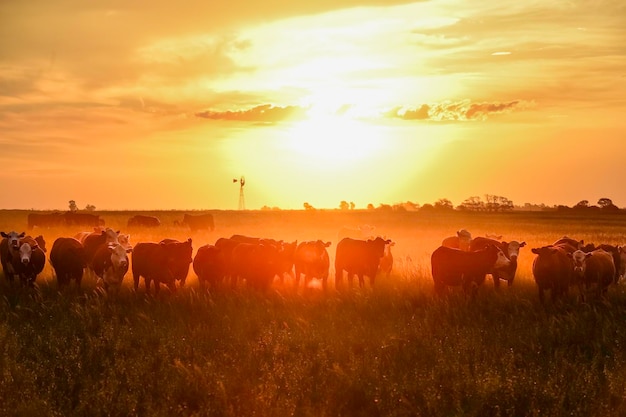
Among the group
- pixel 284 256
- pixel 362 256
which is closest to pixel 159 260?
pixel 284 256

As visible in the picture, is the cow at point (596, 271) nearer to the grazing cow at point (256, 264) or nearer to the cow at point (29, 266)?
the grazing cow at point (256, 264)

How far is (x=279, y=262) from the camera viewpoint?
62.3 feet

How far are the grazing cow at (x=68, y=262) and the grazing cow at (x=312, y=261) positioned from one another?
6.45 metres

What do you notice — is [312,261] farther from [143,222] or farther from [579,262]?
[143,222]

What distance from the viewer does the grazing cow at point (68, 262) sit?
733 inches

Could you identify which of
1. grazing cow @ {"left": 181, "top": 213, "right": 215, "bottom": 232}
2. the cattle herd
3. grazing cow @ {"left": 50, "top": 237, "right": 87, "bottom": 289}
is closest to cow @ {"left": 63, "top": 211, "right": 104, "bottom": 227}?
grazing cow @ {"left": 181, "top": 213, "right": 215, "bottom": 232}

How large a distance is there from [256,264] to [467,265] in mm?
5996

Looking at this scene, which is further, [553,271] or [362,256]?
[362,256]

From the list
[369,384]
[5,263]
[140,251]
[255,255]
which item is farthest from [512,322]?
[5,263]

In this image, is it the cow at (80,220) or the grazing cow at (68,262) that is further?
the cow at (80,220)

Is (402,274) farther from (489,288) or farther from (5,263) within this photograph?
(5,263)

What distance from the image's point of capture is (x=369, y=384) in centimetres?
1042

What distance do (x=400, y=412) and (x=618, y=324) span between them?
23.9 ft

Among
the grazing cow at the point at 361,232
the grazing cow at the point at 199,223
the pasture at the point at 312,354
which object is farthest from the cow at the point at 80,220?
the pasture at the point at 312,354
